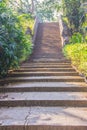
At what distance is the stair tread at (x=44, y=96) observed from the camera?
5.00 metres

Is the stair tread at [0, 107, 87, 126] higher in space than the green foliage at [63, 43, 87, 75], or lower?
lower

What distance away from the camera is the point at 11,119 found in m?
3.96

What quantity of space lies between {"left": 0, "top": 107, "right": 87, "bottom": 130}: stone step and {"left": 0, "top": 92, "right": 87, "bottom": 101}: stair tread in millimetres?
385

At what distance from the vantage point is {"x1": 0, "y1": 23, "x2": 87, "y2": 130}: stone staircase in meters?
3.74

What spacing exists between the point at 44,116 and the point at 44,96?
A: 115 cm

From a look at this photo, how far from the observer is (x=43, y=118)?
3.98 metres

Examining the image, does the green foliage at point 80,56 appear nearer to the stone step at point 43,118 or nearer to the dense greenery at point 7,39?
the stone step at point 43,118

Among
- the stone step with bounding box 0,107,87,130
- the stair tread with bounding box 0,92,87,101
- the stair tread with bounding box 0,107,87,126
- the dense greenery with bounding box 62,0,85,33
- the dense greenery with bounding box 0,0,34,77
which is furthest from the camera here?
the dense greenery with bounding box 62,0,85,33

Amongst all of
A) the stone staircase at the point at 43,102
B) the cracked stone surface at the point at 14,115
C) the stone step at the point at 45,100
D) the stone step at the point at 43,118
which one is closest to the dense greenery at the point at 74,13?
the stone staircase at the point at 43,102

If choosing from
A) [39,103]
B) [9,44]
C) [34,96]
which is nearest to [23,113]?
[39,103]

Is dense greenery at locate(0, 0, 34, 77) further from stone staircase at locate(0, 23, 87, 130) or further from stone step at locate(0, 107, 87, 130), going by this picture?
stone step at locate(0, 107, 87, 130)

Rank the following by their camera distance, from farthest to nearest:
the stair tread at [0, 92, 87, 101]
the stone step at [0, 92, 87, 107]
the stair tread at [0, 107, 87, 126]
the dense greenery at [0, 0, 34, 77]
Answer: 1. the dense greenery at [0, 0, 34, 77]
2. the stair tread at [0, 92, 87, 101]
3. the stone step at [0, 92, 87, 107]
4. the stair tread at [0, 107, 87, 126]

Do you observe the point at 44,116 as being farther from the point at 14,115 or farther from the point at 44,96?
the point at 44,96

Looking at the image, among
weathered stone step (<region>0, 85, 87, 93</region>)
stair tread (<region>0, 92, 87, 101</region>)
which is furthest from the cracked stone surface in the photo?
weathered stone step (<region>0, 85, 87, 93</region>)
